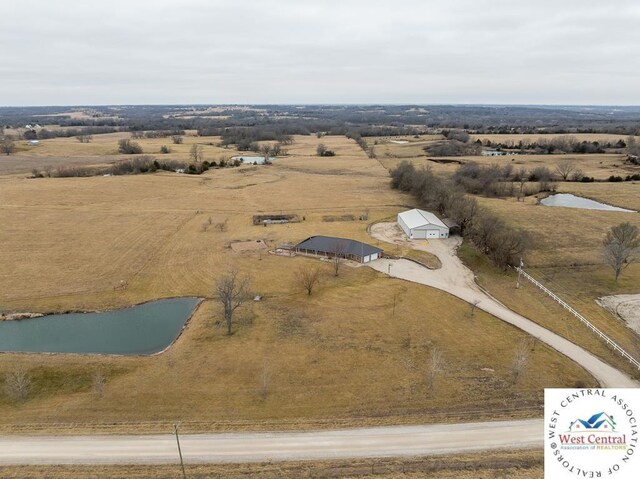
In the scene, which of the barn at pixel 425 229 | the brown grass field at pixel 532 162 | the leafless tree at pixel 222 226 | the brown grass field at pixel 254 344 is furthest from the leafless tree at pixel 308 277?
the brown grass field at pixel 532 162

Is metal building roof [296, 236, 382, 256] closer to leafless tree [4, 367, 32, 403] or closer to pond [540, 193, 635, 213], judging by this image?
leafless tree [4, 367, 32, 403]

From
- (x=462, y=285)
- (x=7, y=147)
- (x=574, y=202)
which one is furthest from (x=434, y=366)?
(x=7, y=147)

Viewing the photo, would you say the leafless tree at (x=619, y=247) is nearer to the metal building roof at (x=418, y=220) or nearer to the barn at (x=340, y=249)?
the metal building roof at (x=418, y=220)

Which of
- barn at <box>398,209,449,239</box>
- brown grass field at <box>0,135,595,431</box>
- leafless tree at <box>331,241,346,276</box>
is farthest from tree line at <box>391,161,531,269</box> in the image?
leafless tree at <box>331,241,346,276</box>

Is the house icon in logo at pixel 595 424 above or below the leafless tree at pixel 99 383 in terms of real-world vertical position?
above

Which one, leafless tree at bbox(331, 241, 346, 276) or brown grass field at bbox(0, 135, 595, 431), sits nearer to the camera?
brown grass field at bbox(0, 135, 595, 431)

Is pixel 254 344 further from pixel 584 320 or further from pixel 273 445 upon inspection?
pixel 584 320

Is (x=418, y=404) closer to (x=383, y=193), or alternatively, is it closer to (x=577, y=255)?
(x=577, y=255)
